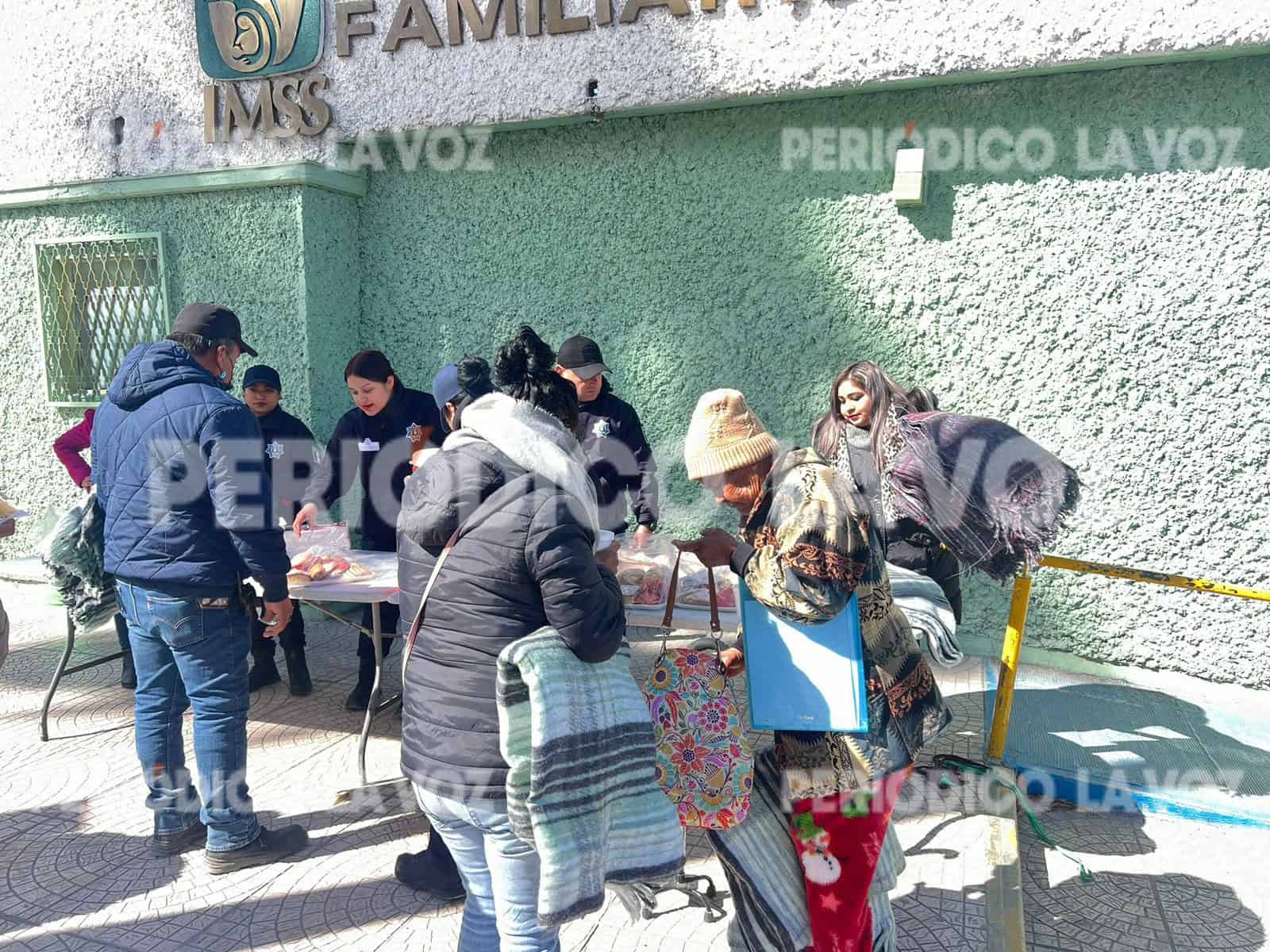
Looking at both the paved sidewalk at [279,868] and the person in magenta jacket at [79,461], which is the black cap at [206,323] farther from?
the person in magenta jacket at [79,461]

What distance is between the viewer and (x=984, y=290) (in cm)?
494

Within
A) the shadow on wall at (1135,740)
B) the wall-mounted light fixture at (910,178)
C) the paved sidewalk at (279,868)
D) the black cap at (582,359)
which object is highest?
the wall-mounted light fixture at (910,178)

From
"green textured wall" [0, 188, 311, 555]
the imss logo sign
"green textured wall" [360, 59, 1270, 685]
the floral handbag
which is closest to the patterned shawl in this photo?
the floral handbag

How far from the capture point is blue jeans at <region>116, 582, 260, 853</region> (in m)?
3.04

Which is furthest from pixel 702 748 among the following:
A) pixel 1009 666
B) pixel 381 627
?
pixel 381 627

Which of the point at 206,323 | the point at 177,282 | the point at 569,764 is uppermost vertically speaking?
the point at 177,282

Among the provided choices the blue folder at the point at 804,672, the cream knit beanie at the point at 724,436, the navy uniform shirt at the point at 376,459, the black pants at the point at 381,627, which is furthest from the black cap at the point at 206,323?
the blue folder at the point at 804,672

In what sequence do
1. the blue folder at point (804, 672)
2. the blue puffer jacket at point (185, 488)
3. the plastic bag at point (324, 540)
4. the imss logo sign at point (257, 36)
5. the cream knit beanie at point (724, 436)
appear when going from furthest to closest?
1. the imss logo sign at point (257, 36)
2. the plastic bag at point (324, 540)
3. the blue puffer jacket at point (185, 488)
4. the cream knit beanie at point (724, 436)
5. the blue folder at point (804, 672)

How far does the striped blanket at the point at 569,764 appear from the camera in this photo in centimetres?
192

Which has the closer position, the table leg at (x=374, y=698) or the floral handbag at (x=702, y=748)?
the floral handbag at (x=702, y=748)

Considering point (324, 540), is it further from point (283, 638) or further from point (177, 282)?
point (177, 282)

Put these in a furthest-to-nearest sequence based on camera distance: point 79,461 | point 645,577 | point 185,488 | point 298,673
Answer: point 79,461, point 298,673, point 645,577, point 185,488

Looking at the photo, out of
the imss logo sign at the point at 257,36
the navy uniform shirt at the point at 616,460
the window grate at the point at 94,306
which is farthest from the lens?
the window grate at the point at 94,306

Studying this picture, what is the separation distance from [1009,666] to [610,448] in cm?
207
